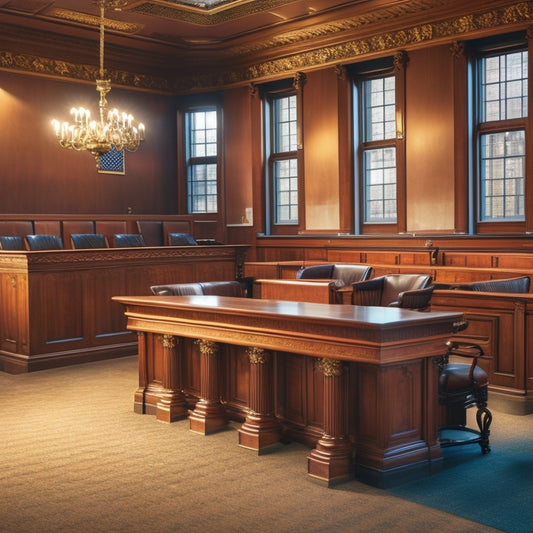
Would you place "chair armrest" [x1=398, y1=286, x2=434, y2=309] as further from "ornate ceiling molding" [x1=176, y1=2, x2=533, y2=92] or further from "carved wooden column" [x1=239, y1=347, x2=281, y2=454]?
"ornate ceiling molding" [x1=176, y1=2, x2=533, y2=92]

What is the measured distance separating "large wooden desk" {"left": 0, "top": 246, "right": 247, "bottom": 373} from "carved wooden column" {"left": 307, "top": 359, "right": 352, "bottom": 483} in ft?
14.3

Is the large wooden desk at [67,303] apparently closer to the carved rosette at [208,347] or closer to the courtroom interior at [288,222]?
the courtroom interior at [288,222]

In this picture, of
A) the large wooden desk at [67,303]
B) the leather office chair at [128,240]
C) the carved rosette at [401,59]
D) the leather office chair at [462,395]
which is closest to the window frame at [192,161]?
the leather office chair at [128,240]

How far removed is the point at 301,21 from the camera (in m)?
10.6

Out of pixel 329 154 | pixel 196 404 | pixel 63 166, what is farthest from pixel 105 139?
pixel 196 404

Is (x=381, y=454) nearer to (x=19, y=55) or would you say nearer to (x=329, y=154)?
(x=329, y=154)

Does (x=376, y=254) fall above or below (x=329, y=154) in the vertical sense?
below

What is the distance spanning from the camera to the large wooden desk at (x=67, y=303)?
25.0ft

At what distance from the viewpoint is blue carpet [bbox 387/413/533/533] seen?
3510 mm

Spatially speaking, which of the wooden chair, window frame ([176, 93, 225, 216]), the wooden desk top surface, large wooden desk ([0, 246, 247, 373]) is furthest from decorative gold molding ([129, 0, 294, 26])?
the wooden desk top surface

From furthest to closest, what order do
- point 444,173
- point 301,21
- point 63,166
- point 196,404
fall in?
1. point 63,166
2. point 301,21
3. point 444,173
4. point 196,404

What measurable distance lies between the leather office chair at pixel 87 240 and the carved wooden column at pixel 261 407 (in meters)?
5.62

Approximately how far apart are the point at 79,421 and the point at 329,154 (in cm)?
642

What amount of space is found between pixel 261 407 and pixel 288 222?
7230 mm
